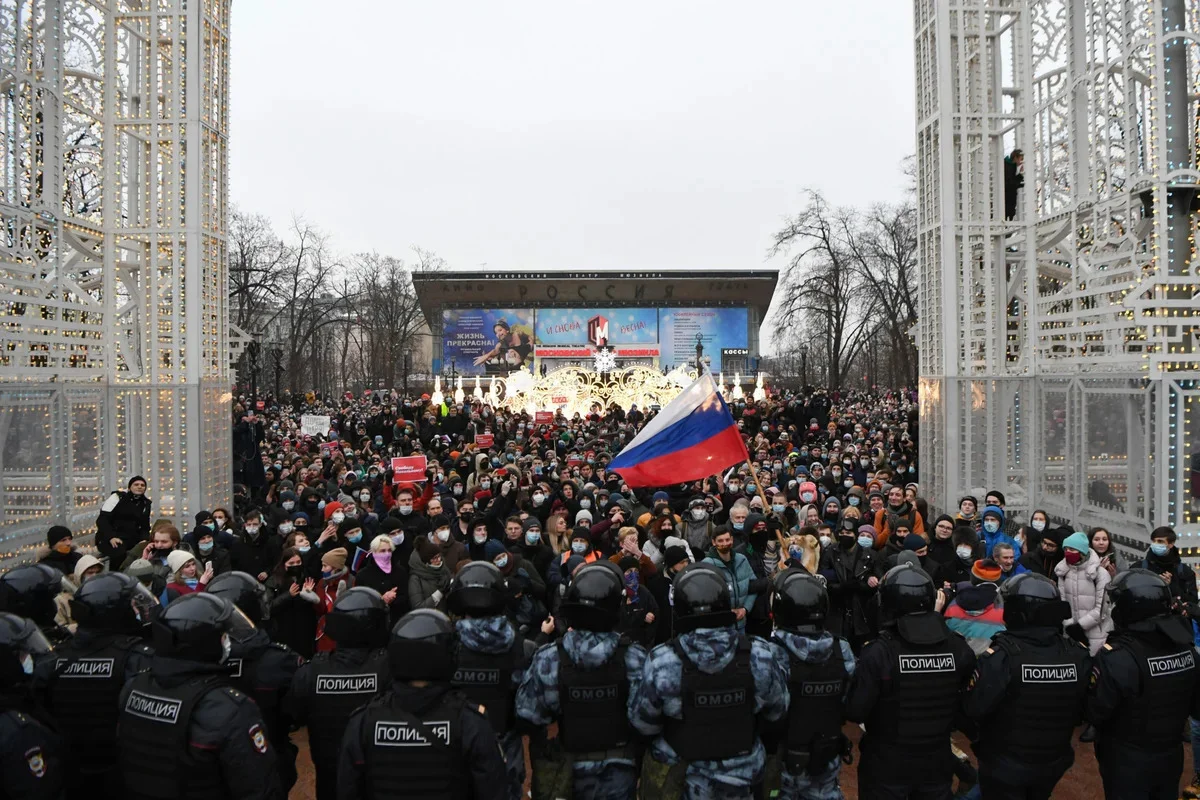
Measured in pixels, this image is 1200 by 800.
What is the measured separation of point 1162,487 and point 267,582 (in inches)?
349

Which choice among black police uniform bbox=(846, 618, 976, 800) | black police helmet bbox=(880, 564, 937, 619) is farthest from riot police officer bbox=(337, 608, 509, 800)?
black police helmet bbox=(880, 564, 937, 619)

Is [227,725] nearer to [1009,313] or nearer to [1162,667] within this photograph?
[1162,667]

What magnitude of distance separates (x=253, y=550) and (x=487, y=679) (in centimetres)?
507

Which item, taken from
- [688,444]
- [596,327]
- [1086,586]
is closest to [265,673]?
[688,444]

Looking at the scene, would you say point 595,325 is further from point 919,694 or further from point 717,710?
point 717,710

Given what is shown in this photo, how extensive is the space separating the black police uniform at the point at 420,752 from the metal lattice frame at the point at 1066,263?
847 centimetres

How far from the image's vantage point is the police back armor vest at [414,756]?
3648 mm

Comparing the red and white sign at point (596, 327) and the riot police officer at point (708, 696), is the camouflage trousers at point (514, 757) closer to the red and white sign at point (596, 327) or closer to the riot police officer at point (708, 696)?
the riot police officer at point (708, 696)

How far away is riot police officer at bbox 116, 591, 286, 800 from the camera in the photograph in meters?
3.70

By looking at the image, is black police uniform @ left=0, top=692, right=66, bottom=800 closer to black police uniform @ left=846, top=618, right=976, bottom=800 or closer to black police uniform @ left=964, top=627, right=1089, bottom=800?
black police uniform @ left=846, top=618, right=976, bottom=800

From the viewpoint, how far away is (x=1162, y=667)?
4.61m

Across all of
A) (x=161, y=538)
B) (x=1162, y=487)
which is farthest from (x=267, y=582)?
(x=1162, y=487)

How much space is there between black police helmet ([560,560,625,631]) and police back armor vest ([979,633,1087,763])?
2.03m

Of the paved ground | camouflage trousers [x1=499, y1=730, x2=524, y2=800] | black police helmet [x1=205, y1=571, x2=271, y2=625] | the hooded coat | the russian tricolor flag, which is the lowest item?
the paved ground
